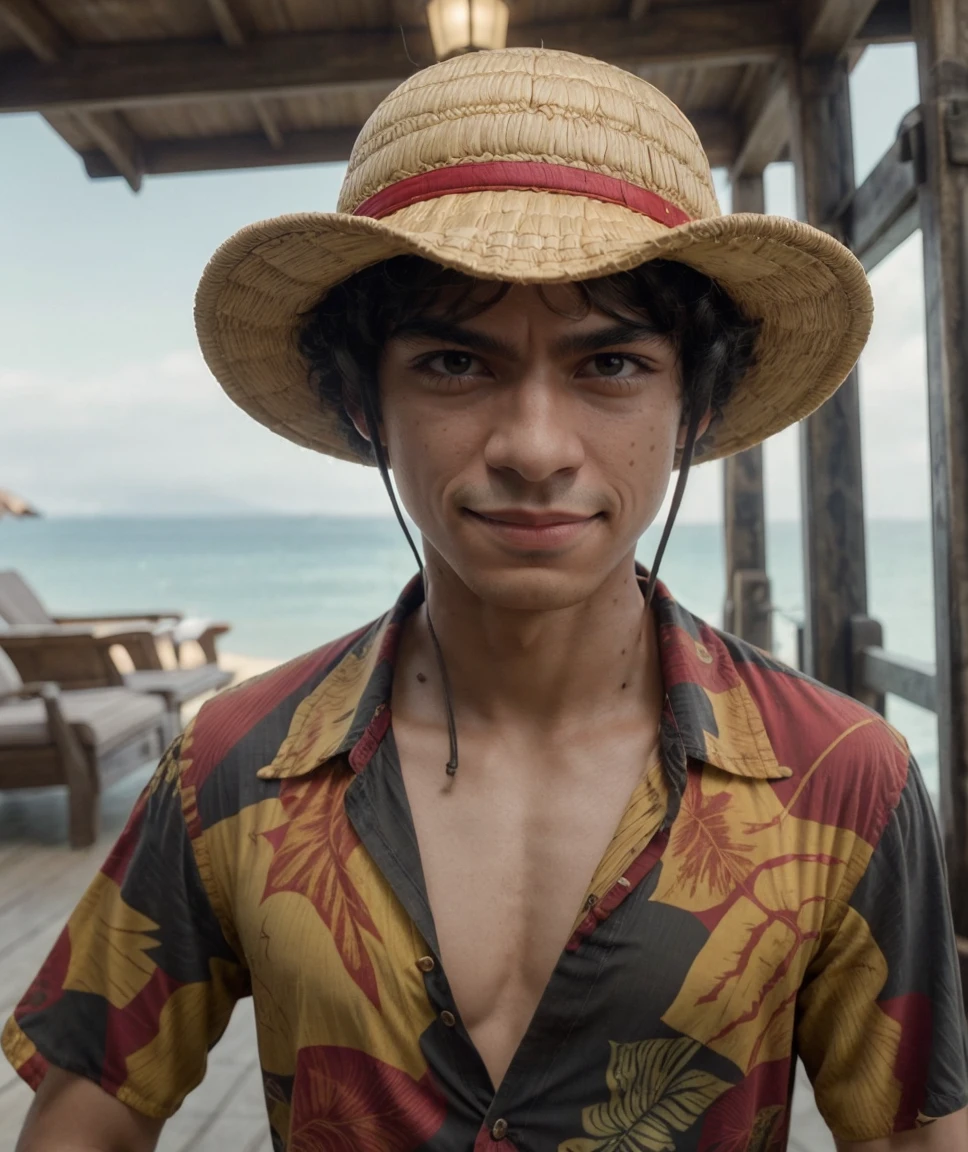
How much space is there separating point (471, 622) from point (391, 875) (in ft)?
0.97

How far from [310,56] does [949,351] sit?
7.93 feet

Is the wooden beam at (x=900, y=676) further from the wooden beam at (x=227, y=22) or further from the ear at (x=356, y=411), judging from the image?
the wooden beam at (x=227, y=22)

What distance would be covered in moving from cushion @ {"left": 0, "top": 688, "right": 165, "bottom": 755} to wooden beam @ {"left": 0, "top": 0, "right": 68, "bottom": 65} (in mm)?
2571

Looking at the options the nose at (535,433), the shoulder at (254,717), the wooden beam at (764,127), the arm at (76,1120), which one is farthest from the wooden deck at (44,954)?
the wooden beam at (764,127)

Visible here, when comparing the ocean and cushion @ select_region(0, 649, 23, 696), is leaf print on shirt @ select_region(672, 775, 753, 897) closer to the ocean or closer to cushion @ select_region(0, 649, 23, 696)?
cushion @ select_region(0, 649, 23, 696)

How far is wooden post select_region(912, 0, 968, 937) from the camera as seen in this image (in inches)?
82.6

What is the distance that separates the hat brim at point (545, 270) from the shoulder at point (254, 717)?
1.24 ft

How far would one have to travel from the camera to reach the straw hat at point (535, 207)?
794 millimetres

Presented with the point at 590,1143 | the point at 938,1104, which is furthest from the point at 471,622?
the point at 938,1104

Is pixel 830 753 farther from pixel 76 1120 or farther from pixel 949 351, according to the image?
pixel 949 351

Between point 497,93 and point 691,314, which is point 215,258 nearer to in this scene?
point 497,93

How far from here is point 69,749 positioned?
389cm

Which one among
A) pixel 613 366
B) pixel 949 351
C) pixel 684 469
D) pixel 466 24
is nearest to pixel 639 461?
pixel 613 366

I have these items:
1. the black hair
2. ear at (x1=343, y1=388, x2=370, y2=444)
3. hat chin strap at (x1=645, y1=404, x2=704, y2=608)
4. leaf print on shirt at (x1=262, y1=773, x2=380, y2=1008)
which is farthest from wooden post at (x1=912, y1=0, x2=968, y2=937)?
leaf print on shirt at (x1=262, y1=773, x2=380, y2=1008)
